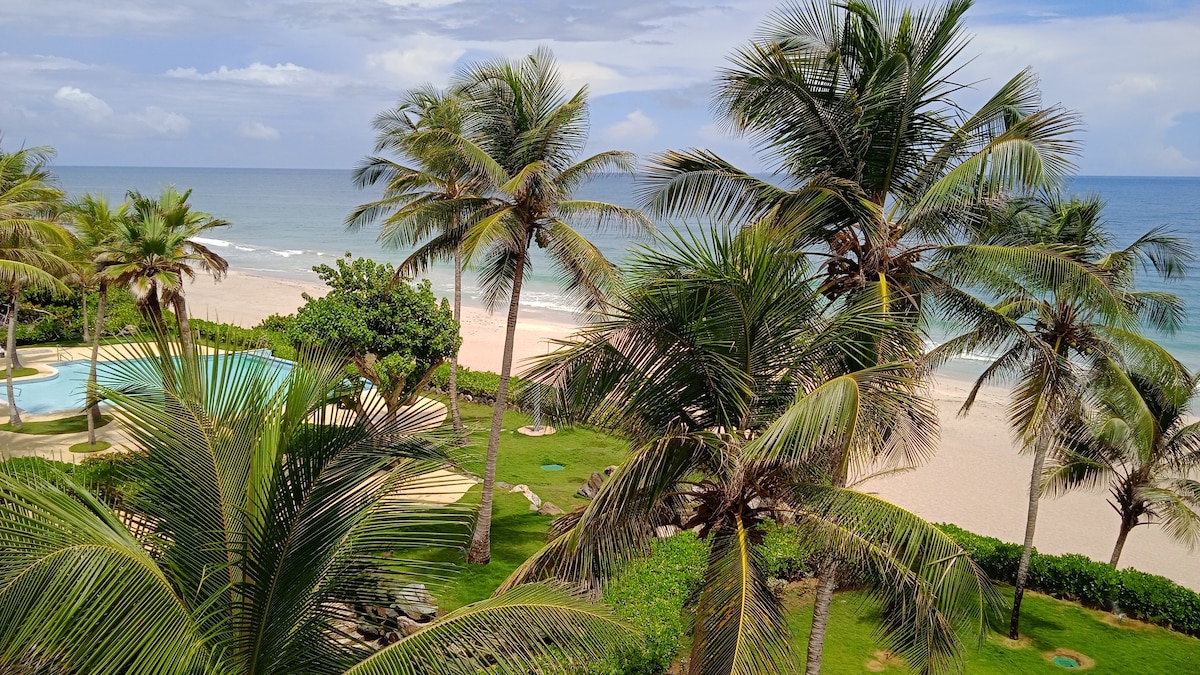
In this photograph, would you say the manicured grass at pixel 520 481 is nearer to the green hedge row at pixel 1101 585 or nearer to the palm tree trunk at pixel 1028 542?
the palm tree trunk at pixel 1028 542

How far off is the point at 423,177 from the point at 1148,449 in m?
14.5

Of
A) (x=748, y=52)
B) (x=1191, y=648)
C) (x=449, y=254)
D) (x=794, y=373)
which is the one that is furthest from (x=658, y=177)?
(x=1191, y=648)

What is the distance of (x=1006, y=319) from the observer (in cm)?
827

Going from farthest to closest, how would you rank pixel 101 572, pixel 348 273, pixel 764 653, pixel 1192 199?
1. pixel 1192 199
2. pixel 348 273
3. pixel 764 653
4. pixel 101 572

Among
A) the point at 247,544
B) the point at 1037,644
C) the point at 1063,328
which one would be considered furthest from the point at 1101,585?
the point at 247,544

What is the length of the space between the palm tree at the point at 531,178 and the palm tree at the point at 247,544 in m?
6.77

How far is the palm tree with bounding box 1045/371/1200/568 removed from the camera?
12383 millimetres

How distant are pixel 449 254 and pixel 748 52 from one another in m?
6.30

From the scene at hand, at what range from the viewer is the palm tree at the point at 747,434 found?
5980 millimetres

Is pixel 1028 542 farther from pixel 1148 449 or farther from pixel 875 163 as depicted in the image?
pixel 875 163

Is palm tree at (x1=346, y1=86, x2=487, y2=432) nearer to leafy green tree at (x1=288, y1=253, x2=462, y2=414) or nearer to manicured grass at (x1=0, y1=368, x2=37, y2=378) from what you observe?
leafy green tree at (x1=288, y1=253, x2=462, y2=414)

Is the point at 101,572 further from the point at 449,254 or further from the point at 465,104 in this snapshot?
the point at 465,104

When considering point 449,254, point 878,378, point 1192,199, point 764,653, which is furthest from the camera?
point 1192,199

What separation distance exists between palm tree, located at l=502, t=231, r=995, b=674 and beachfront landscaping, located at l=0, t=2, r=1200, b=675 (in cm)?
3
